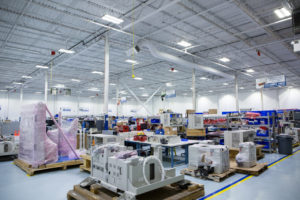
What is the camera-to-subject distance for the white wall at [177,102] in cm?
2375

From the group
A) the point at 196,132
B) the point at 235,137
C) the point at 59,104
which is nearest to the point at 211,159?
the point at 235,137

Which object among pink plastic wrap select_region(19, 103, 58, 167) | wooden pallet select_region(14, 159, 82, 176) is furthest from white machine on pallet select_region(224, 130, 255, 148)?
pink plastic wrap select_region(19, 103, 58, 167)

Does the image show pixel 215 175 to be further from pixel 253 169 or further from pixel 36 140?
pixel 36 140

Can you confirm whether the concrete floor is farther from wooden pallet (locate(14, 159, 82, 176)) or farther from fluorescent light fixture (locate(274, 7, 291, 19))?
fluorescent light fixture (locate(274, 7, 291, 19))

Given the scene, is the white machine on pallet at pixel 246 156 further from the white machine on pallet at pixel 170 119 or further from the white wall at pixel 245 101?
the white wall at pixel 245 101

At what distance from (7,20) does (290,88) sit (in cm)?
2703

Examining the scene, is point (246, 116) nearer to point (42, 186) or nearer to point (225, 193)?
point (225, 193)

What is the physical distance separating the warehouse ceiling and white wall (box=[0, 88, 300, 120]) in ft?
29.0

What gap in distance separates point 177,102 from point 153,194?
28485 millimetres

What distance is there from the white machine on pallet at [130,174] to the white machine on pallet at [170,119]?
6.45 meters

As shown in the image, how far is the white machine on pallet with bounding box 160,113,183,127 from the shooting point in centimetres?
1005

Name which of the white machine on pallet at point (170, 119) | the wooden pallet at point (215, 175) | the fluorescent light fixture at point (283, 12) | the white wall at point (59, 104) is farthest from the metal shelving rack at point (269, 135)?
the white wall at point (59, 104)

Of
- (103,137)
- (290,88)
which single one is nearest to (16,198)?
(103,137)

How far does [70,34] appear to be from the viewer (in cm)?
957
